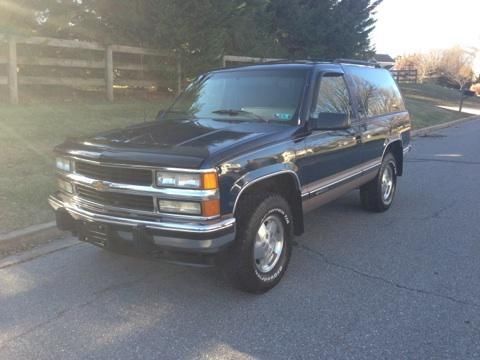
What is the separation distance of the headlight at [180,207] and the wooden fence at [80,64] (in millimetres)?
8239

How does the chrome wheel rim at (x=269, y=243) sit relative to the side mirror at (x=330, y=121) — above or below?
below

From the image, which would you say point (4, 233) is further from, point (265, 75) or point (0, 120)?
point (0, 120)

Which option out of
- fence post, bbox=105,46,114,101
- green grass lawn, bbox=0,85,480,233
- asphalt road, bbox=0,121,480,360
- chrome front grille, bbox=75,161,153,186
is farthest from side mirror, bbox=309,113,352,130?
fence post, bbox=105,46,114,101

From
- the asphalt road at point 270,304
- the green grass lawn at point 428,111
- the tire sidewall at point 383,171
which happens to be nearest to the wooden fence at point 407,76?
the green grass lawn at point 428,111

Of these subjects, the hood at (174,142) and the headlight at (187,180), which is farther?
the hood at (174,142)

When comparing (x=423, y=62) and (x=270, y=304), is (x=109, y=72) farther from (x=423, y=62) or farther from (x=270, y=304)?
(x=423, y=62)

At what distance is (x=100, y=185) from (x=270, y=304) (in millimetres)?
1622

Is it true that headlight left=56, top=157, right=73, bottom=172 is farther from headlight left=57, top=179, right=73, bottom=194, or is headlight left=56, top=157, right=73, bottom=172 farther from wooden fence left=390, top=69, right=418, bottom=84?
wooden fence left=390, top=69, right=418, bottom=84

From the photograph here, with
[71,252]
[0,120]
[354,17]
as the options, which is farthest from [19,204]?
[354,17]

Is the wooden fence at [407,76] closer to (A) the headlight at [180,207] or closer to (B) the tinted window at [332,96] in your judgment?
(B) the tinted window at [332,96]

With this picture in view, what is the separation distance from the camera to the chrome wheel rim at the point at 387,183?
6.73 m

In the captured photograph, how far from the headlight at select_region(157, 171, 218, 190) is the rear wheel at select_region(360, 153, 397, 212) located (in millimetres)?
3481

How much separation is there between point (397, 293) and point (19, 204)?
14.3ft

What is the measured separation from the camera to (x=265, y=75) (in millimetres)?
5012
